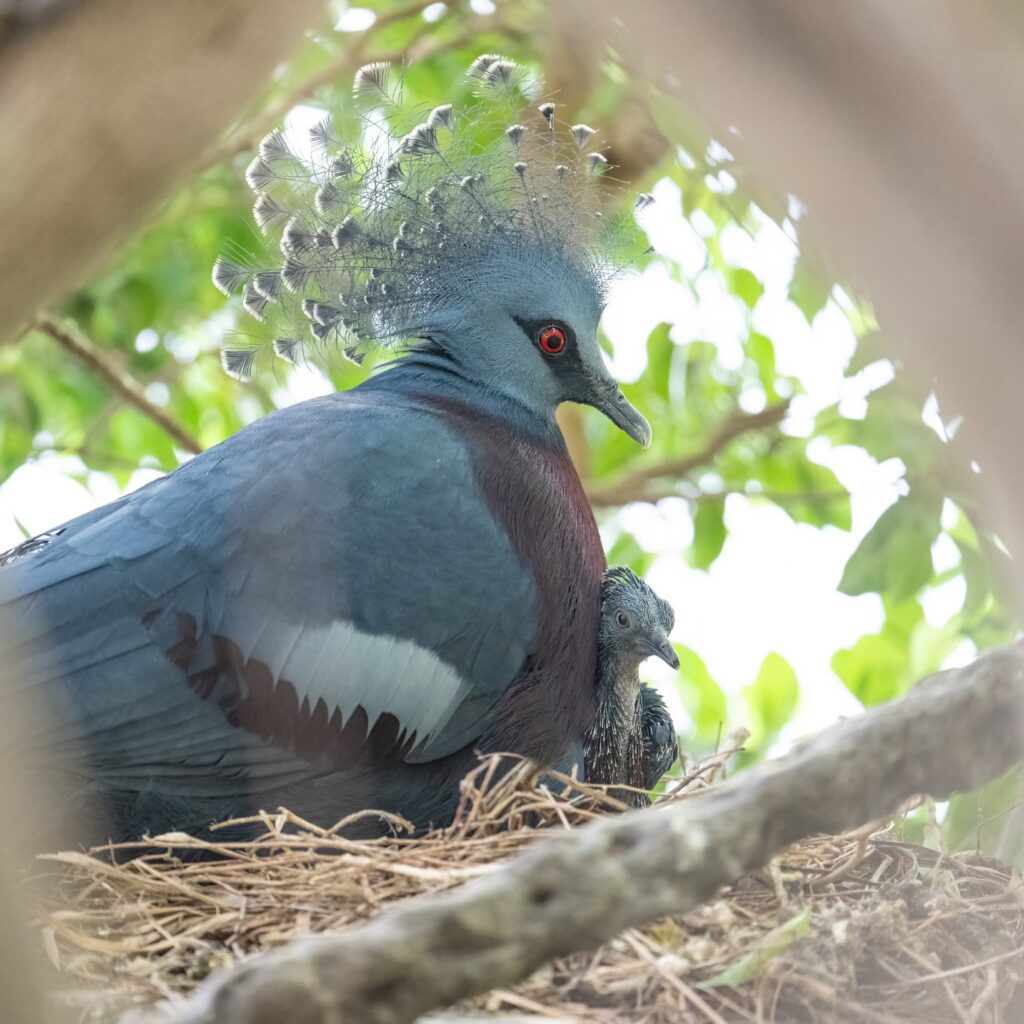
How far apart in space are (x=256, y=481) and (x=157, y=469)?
2114 mm

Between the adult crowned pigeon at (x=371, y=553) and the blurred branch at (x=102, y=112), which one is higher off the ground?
the blurred branch at (x=102, y=112)

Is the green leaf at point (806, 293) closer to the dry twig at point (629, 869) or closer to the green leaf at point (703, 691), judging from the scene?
the green leaf at point (703, 691)

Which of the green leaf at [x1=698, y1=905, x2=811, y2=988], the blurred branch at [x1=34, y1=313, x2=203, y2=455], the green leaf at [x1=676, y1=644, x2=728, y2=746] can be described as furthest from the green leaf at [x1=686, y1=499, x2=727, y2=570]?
the green leaf at [x1=698, y1=905, x2=811, y2=988]

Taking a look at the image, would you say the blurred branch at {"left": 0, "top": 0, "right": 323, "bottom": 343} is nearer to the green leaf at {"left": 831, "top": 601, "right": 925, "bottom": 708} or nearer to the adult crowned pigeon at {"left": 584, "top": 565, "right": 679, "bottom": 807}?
the adult crowned pigeon at {"left": 584, "top": 565, "right": 679, "bottom": 807}

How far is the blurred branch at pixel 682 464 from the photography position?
16.4ft

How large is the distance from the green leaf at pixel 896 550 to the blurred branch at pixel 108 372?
7.13 feet

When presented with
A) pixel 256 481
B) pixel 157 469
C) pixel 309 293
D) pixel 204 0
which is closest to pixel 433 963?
pixel 204 0

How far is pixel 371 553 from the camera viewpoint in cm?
291

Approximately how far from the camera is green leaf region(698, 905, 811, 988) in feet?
6.97

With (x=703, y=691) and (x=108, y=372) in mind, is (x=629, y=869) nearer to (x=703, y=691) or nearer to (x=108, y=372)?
(x=108, y=372)

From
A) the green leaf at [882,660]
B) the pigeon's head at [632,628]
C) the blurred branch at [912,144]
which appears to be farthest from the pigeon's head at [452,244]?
the blurred branch at [912,144]

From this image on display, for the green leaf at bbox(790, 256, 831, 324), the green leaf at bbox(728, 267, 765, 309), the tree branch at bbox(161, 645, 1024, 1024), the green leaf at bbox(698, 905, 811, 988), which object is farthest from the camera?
the green leaf at bbox(728, 267, 765, 309)

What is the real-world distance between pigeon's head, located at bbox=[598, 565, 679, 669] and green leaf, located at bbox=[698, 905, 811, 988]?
112cm

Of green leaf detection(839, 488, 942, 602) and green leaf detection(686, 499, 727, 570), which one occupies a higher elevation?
green leaf detection(839, 488, 942, 602)
